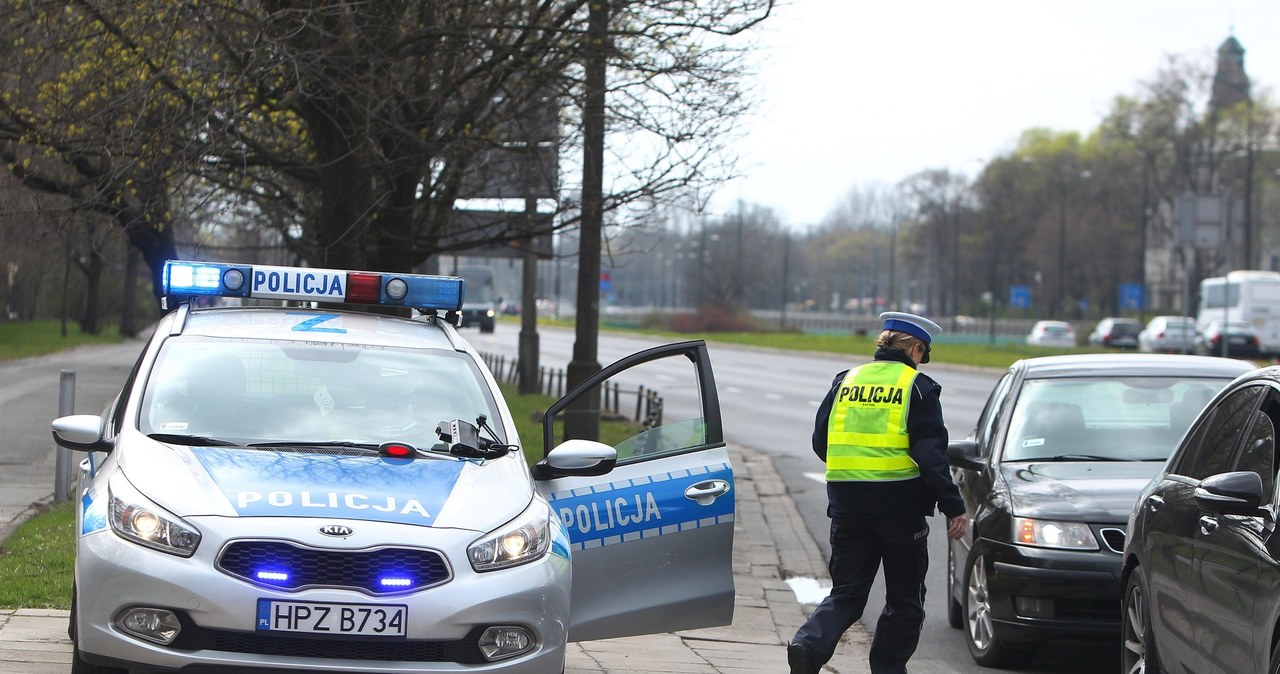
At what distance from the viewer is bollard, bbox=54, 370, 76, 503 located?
10.9 metres

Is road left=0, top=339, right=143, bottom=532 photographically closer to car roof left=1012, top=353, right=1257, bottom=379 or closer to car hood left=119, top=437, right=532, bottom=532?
car hood left=119, top=437, right=532, bottom=532

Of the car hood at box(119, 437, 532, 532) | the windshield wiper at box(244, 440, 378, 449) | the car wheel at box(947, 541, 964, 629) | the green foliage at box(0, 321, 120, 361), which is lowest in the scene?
the green foliage at box(0, 321, 120, 361)

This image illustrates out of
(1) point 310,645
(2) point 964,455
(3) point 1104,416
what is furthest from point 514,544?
(3) point 1104,416

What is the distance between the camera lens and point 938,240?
109 m

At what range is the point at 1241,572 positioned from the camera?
15.5ft

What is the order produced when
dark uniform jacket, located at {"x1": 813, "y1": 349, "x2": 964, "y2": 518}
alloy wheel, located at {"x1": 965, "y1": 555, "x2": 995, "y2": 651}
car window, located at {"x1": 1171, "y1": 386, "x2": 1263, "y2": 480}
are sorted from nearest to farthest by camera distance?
1. car window, located at {"x1": 1171, "y1": 386, "x2": 1263, "y2": 480}
2. dark uniform jacket, located at {"x1": 813, "y1": 349, "x2": 964, "y2": 518}
3. alloy wheel, located at {"x1": 965, "y1": 555, "x2": 995, "y2": 651}

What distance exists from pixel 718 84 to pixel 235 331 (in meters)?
8.31

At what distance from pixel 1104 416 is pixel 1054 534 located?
5.25ft

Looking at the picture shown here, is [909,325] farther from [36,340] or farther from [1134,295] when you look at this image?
[1134,295]

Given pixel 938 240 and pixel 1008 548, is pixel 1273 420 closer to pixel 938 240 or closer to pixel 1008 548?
pixel 1008 548

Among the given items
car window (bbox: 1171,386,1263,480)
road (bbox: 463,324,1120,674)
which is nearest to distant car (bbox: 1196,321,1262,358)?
road (bbox: 463,324,1120,674)

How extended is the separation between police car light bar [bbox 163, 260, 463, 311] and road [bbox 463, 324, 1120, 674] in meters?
3.10

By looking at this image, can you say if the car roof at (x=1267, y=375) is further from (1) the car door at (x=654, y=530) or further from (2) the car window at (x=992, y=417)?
(2) the car window at (x=992, y=417)

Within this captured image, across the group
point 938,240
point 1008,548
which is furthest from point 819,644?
point 938,240
